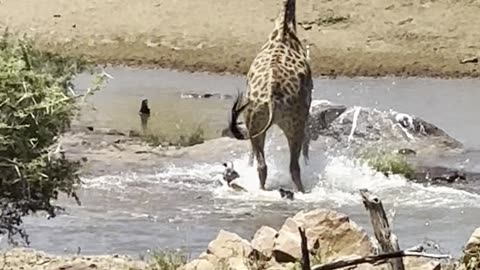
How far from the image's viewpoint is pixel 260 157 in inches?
431

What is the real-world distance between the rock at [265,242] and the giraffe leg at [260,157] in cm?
344

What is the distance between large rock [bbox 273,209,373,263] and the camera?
7105mm

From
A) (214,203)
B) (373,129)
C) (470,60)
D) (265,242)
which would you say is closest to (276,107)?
(214,203)

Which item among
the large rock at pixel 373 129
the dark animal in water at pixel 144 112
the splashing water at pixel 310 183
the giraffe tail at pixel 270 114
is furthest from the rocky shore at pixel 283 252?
the dark animal in water at pixel 144 112

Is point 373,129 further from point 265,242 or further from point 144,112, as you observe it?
point 265,242

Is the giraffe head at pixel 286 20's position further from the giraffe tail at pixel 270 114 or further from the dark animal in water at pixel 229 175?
the dark animal in water at pixel 229 175

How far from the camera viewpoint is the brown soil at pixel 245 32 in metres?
22.2

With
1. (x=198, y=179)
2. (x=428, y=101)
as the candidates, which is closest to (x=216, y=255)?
(x=198, y=179)

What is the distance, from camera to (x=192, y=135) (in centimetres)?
1393

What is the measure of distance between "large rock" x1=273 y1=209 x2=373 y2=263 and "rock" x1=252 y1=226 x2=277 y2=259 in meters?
0.06

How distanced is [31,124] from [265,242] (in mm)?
1521

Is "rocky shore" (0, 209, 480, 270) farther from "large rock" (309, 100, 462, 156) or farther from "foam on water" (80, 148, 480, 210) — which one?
"large rock" (309, 100, 462, 156)

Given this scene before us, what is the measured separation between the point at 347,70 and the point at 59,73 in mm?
14987

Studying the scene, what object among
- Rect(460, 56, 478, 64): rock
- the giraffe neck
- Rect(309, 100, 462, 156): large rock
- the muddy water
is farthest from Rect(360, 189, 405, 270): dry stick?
Rect(460, 56, 478, 64): rock
